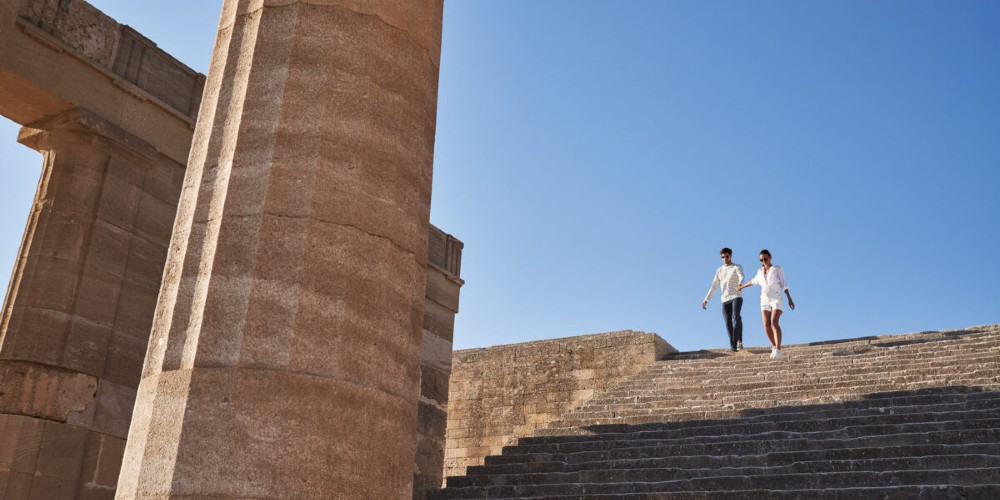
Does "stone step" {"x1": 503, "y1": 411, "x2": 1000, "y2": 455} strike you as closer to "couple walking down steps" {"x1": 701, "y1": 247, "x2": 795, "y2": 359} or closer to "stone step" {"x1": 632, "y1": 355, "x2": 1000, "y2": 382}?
"stone step" {"x1": 632, "y1": 355, "x2": 1000, "y2": 382}

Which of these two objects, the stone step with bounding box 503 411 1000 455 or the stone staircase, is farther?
the stone step with bounding box 503 411 1000 455

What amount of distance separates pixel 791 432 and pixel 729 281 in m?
3.96

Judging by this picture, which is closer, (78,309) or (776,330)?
(78,309)

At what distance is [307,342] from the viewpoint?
129 inches

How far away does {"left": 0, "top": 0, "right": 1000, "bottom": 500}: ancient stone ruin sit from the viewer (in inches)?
128

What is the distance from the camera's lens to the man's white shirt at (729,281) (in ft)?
36.9

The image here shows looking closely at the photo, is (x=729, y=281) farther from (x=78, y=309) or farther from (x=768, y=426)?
(x=78, y=309)

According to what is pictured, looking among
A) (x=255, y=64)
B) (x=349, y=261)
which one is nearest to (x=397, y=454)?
(x=349, y=261)

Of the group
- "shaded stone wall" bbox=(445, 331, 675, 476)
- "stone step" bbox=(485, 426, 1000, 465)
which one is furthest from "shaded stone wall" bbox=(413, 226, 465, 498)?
"shaded stone wall" bbox=(445, 331, 675, 476)

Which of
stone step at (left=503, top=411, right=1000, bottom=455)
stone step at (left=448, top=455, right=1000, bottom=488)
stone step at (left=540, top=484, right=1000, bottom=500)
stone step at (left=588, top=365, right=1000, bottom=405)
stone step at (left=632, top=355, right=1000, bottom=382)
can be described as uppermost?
stone step at (left=632, top=355, right=1000, bottom=382)

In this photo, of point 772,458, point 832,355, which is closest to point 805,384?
point 832,355

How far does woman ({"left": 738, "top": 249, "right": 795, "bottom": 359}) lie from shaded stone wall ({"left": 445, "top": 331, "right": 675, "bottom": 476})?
80.6 inches

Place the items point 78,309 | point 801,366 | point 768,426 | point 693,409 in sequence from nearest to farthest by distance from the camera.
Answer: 1. point 78,309
2. point 768,426
3. point 693,409
4. point 801,366

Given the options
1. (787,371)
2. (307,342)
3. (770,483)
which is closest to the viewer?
(307,342)
